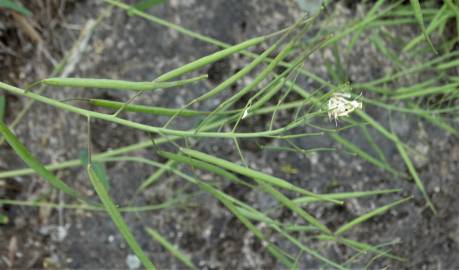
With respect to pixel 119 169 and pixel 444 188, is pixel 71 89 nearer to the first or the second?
pixel 119 169

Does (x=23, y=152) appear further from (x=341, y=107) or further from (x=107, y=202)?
(x=341, y=107)

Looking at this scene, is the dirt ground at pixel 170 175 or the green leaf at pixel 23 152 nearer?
the green leaf at pixel 23 152

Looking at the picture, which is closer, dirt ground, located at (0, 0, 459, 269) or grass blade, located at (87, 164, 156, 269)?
grass blade, located at (87, 164, 156, 269)

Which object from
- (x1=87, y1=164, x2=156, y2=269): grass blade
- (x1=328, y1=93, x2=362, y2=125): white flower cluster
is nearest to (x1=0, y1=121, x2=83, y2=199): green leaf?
(x1=87, y1=164, x2=156, y2=269): grass blade

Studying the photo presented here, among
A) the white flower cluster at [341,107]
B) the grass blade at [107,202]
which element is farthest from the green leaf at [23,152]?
the white flower cluster at [341,107]

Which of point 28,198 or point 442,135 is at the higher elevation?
point 442,135

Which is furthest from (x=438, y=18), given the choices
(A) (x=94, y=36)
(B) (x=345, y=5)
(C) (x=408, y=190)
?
(A) (x=94, y=36)

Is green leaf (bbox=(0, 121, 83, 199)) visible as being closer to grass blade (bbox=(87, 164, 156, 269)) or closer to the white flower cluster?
grass blade (bbox=(87, 164, 156, 269))

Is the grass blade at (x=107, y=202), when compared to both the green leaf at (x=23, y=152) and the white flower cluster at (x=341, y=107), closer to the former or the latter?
the green leaf at (x=23, y=152)
